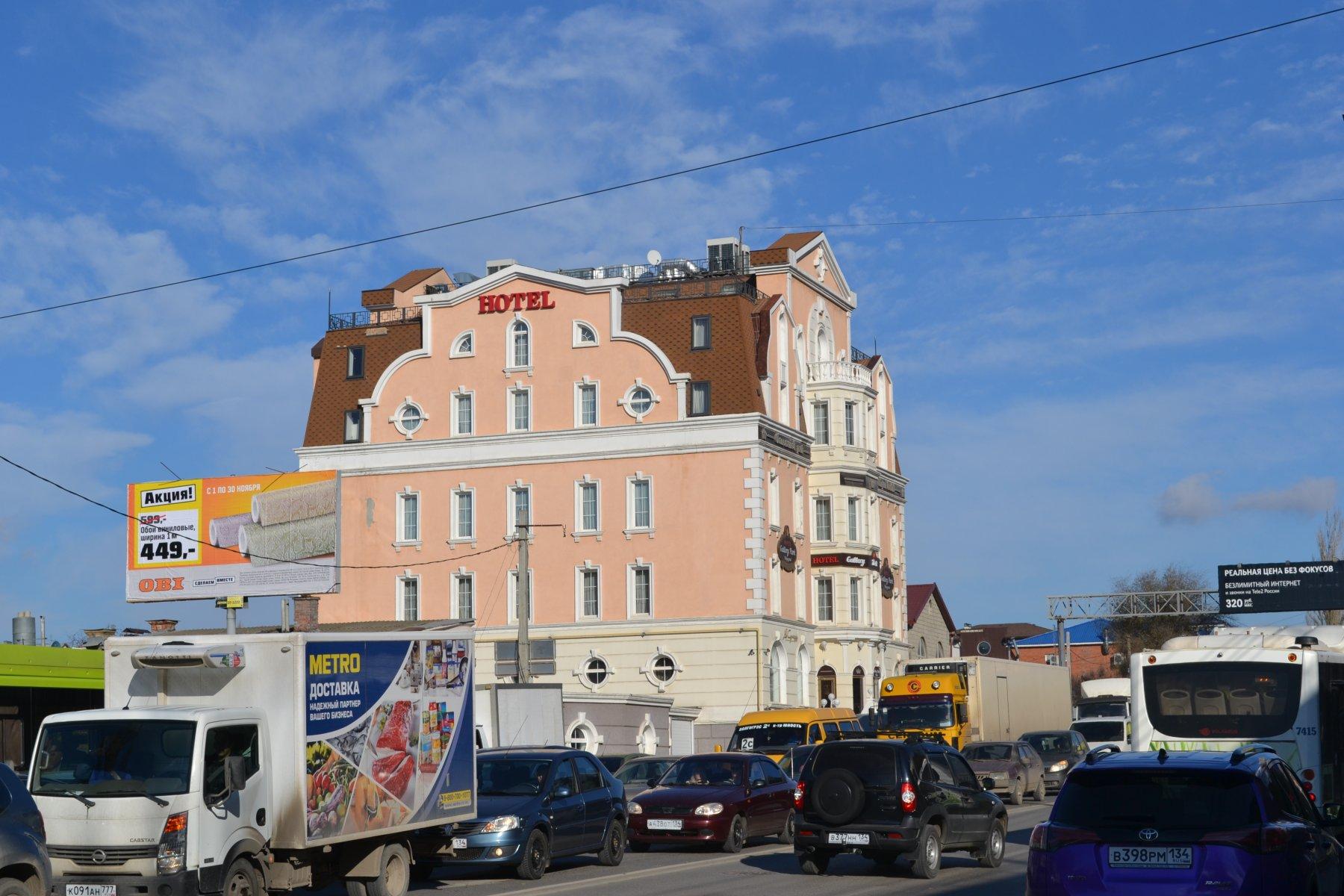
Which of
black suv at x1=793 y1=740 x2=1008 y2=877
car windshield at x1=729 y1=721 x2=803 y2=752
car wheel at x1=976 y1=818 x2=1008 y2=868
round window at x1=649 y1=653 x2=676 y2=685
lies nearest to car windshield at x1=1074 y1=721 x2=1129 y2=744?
car windshield at x1=729 y1=721 x2=803 y2=752

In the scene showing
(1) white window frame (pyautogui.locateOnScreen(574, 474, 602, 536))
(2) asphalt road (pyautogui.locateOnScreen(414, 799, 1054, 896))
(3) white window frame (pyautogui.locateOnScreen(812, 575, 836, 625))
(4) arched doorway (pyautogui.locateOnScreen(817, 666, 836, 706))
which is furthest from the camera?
(3) white window frame (pyautogui.locateOnScreen(812, 575, 836, 625))

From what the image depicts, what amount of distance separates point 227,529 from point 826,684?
75.5 feet

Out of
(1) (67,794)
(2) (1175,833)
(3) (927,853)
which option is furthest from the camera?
(3) (927,853)

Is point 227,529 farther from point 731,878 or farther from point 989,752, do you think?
point 731,878

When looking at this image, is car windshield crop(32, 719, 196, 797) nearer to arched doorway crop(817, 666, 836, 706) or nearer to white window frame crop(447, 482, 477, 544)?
white window frame crop(447, 482, 477, 544)

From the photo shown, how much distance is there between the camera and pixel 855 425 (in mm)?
64125

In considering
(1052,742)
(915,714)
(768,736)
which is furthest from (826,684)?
(768,736)

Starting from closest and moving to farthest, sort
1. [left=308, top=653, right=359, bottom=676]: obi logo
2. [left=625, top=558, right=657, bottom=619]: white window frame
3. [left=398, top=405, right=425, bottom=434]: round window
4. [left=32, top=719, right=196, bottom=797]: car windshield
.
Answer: [left=32, top=719, right=196, bottom=797]: car windshield → [left=308, top=653, right=359, bottom=676]: obi logo → [left=625, top=558, right=657, bottom=619]: white window frame → [left=398, top=405, right=425, bottom=434]: round window

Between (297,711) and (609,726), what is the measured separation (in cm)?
3661

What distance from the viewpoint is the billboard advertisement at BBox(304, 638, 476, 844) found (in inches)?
635

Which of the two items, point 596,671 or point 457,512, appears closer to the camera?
point 596,671

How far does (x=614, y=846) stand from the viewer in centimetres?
2266

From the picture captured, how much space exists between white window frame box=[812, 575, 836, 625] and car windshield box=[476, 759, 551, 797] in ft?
137

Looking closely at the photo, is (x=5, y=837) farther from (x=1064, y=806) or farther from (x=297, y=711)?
(x=1064, y=806)
